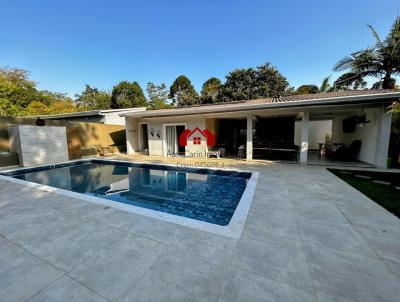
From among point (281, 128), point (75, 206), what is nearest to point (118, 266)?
point (75, 206)

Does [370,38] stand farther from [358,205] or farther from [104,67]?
[104,67]

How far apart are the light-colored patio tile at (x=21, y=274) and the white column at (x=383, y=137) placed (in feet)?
35.5

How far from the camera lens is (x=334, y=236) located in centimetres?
281

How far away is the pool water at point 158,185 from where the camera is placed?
476 centimetres

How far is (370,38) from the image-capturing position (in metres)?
9.55

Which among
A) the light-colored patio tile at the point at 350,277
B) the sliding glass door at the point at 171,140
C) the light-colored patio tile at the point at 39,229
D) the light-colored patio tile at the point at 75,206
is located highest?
the sliding glass door at the point at 171,140

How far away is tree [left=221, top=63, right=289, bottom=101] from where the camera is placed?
84.5 feet

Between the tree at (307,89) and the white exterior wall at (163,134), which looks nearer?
the white exterior wall at (163,134)

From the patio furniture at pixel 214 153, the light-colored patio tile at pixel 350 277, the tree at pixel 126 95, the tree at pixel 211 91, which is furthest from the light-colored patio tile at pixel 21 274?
the tree at pixel 126 95

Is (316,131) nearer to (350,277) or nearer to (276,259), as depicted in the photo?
(350,277)

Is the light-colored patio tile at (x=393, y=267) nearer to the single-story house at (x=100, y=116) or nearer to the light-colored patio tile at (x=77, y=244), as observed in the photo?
the light-colored patio tile at (x=77, y=244)

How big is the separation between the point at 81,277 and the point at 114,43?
18.8m

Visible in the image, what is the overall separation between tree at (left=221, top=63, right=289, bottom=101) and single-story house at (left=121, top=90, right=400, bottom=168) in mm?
13035

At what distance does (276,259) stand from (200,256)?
97 centimetres
